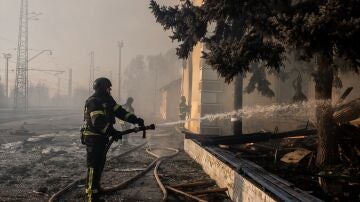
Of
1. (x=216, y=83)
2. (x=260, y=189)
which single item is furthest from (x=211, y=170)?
(x=216, y=83)

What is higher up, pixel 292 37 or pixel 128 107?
pixel 292 37

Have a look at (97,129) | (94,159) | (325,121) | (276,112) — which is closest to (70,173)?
(94,159)

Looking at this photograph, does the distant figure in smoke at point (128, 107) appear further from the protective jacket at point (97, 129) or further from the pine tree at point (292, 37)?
the protective jacket at point (97, 129)

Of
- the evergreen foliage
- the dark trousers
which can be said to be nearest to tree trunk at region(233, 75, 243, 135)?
the evergreen foliage

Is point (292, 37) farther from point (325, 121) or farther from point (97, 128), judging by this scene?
point (97, 128)

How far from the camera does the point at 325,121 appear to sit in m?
7.75

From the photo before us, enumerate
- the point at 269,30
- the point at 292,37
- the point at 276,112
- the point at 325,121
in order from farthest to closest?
the point at 276,112, the point at 325,121, the point at 269,30, the point at 292,37

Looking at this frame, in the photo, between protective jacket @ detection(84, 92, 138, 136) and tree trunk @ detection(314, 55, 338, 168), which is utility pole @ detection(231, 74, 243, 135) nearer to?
tree trunk @ detection(314, 55, 338, 168)

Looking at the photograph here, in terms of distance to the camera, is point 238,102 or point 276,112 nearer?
point 238,102

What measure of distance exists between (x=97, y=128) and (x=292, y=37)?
3.62m

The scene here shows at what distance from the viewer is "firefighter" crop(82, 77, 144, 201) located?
6.28 m

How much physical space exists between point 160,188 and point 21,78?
161ft

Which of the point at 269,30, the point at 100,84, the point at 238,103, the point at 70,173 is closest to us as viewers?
the point at 100,84

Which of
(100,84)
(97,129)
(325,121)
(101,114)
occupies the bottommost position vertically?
(97,129)
